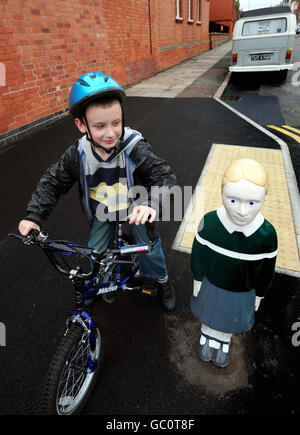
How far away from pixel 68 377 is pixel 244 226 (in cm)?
142

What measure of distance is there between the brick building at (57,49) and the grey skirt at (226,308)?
5.88 meters

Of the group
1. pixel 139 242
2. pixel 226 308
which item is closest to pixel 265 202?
pixel 139 242

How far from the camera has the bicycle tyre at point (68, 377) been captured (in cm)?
149

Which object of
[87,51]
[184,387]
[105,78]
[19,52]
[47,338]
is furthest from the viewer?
[87,51]

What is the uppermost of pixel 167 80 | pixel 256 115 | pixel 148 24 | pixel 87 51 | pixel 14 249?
pixel 148 24

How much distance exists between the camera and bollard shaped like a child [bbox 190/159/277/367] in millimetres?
1326

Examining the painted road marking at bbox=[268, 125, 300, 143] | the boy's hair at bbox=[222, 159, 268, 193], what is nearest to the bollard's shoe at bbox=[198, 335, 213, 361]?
the boy's hair at bbox=[222, 159, 268, 193]

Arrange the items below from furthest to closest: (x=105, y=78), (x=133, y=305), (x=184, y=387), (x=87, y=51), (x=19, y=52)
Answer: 1. (x=87, y=51)
2. (x=19, y=52)
3. (x=133, y=305)
4. (x=184, y=387)
5. (x=105, y=78)

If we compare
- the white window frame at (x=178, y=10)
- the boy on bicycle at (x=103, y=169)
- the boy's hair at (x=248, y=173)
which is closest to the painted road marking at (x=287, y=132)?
the boy on bicycle at (x=103, y=169)

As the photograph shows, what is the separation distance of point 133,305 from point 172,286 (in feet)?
1.42

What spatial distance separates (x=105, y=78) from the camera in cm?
157
